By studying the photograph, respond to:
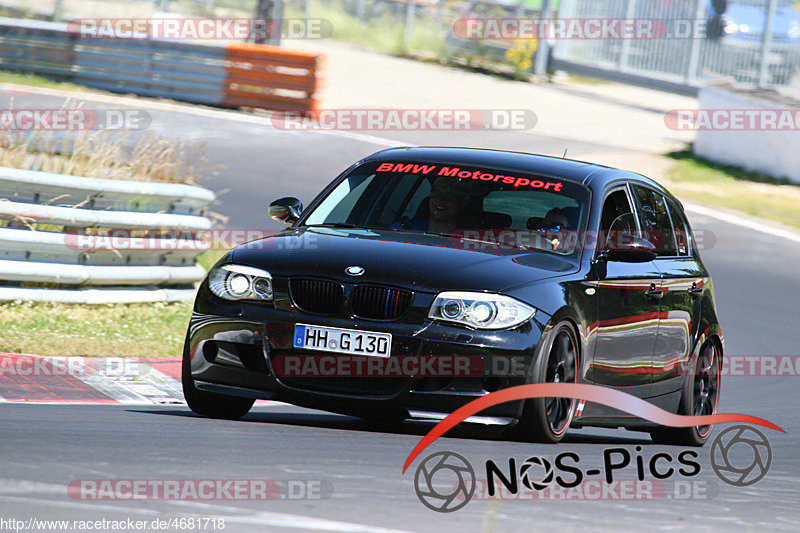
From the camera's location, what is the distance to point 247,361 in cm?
695

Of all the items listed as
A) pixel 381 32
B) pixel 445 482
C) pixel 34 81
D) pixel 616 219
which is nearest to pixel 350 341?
pixel 445 482

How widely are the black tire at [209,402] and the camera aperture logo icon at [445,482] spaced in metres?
1.55

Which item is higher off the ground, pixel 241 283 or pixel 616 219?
pixel 616 219

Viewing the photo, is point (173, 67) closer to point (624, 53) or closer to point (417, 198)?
point (624, 53)

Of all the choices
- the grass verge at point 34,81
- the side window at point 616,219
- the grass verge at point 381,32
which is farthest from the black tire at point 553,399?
the grass verge at point 381,32

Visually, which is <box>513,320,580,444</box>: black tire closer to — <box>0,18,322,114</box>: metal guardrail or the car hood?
the car hood

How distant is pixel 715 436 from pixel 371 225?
334 centimetres

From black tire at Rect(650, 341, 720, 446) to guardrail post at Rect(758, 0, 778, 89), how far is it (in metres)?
18.3

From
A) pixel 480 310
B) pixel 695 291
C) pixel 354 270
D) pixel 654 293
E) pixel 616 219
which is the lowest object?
pixel 695 291

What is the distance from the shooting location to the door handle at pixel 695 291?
878 centimetres

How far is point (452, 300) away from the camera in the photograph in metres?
6.68

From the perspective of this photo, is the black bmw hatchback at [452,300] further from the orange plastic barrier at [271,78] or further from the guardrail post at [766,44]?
the guardrail post at [766,44]

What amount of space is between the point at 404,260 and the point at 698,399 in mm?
3049

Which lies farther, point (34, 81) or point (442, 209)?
point (34, 81)
